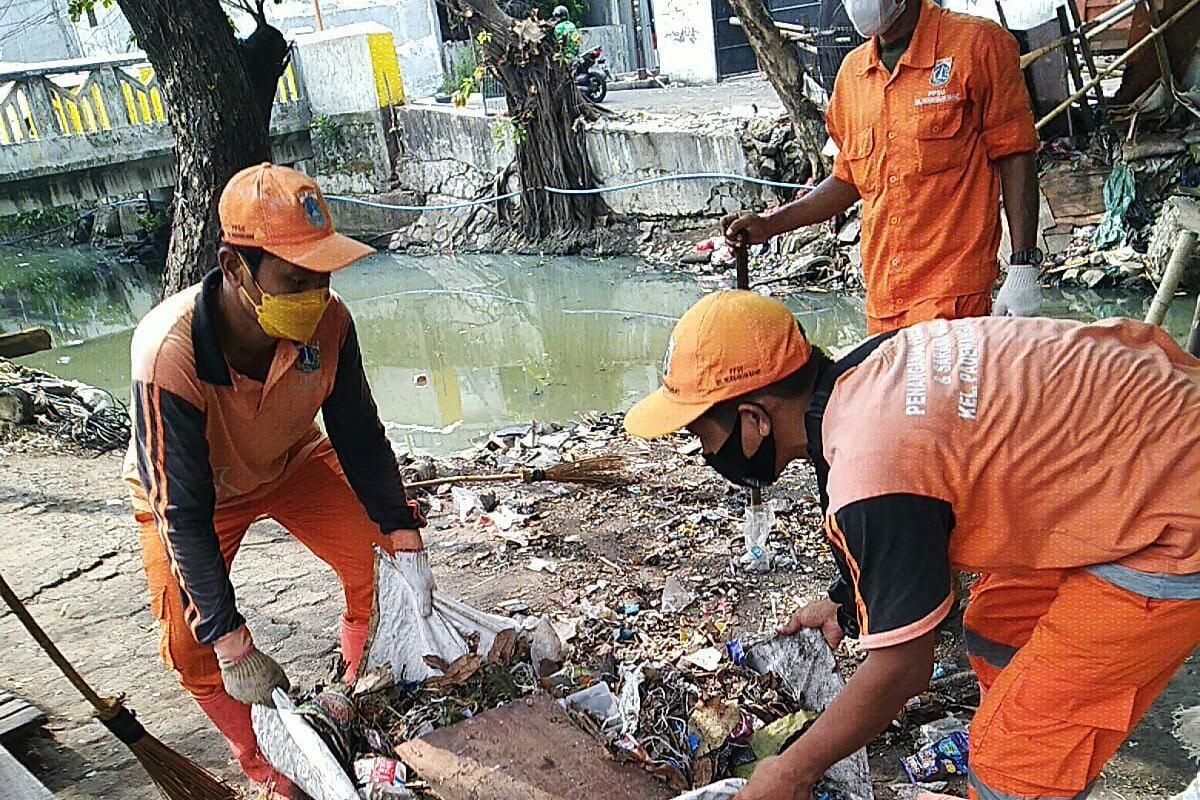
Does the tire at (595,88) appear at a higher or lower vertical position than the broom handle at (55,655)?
higher

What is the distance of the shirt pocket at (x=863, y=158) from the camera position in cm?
324

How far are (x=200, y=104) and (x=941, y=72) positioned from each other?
11.2ft

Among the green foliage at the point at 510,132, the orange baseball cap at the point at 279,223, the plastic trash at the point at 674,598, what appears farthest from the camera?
the green foliage at the point at 510,132

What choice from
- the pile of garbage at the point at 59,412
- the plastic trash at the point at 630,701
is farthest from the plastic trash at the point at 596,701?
the pile of garbage at the point at 59,412

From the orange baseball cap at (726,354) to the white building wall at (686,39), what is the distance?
51.7ft

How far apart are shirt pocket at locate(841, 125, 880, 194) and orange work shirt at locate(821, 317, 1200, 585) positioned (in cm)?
174

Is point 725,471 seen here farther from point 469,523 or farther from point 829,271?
point 829,271

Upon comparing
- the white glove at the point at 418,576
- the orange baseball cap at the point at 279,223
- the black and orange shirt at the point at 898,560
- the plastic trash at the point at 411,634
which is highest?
the orange baseball cap at the point at 279,223

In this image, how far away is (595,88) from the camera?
45.7ft

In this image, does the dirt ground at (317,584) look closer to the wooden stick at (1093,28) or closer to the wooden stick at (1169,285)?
the wooden stick at (1169,285)

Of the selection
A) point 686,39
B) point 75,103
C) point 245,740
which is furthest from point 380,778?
point 686,39

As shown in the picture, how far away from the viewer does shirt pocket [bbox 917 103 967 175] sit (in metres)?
3.06

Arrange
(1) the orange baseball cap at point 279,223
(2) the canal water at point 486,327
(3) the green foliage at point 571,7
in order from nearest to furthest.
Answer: (1) the orange baseball cap at point 279,223 < (2) the canal water at point 486,327 < (3) the green foliage at point 571,7

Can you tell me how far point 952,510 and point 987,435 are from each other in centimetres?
14
